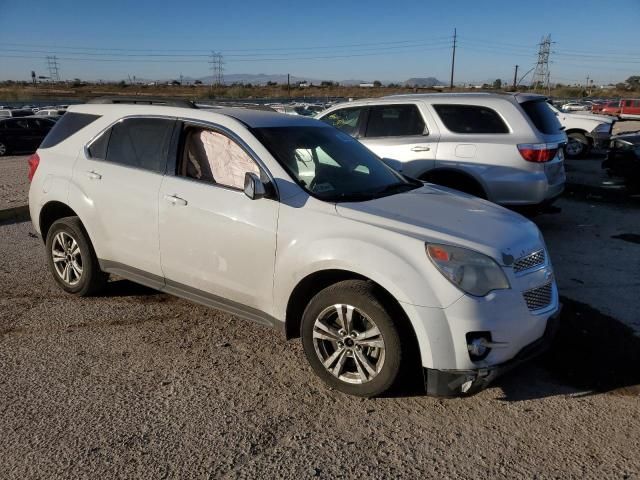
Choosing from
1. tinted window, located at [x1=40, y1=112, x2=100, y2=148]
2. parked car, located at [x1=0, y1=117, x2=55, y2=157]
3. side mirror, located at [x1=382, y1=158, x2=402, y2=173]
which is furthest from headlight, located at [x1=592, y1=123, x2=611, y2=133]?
parked car, located at [x1=0, y1=117, x2=55, y2=157]

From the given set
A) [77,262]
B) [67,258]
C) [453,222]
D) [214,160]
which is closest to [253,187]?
[214,160]

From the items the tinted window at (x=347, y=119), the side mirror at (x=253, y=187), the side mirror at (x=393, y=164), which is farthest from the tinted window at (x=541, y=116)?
the side mirror at (x=253, y=187)

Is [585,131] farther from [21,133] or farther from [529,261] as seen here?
[21,133]

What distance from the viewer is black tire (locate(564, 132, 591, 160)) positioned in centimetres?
1599

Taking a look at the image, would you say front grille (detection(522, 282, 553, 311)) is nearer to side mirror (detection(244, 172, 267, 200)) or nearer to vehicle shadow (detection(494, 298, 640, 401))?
vehicle shadow (detection(494, 298, 640, 401))

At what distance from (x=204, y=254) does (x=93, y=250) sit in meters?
1.42

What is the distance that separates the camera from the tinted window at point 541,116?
22.9ft

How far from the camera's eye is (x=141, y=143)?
4398 mm

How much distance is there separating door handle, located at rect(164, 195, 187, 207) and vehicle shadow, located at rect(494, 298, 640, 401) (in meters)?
2.49

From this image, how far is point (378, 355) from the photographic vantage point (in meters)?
3.22

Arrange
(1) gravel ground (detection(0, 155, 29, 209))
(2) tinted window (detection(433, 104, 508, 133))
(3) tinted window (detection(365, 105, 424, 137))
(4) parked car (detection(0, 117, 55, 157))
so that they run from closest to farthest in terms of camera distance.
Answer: (2) tinted window (detection(433, 104, 508, 133)) < (3) tinted window (detection(365, 105, 424, 137)) < (1) gravel ground (detection(0, 155, 29, 209)) < (4) parked car (detection(0, 117, 55, 157))

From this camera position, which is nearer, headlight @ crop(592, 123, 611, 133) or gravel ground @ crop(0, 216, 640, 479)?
gravel ground @ crop(0, 216, 640, 479)

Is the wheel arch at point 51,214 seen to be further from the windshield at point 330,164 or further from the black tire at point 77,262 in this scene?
the windshield at point 330,164

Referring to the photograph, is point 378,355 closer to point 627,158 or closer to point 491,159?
point 491,159
